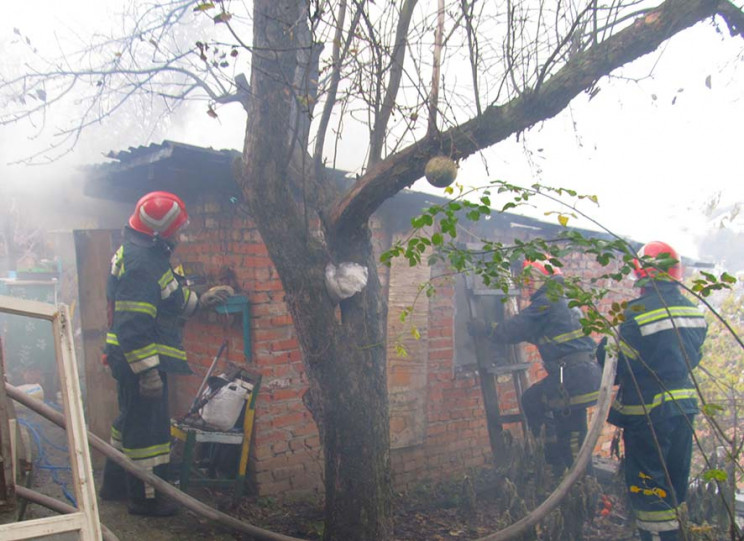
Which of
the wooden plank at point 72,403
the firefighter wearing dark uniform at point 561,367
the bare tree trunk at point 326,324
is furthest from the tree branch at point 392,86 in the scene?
the firefighter wearing dark uniform at point 561,367

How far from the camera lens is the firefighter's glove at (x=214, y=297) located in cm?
440

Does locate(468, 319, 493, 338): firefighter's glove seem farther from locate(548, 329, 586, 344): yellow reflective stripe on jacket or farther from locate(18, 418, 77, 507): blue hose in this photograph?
locate(18, 418, 77, 507): blue hose

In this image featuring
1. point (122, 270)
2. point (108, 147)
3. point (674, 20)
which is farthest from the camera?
point (108, 147)

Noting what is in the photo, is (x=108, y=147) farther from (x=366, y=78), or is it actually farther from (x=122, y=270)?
(x=366, y=78)

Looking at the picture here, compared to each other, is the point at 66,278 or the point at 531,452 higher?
the point at 66,278

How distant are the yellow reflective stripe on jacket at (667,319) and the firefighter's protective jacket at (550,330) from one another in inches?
49.2

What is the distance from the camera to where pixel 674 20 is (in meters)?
2.71

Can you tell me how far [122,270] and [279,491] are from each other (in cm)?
216

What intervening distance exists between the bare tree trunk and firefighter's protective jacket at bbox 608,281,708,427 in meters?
1.84

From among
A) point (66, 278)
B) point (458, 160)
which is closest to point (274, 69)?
point (458, 160)

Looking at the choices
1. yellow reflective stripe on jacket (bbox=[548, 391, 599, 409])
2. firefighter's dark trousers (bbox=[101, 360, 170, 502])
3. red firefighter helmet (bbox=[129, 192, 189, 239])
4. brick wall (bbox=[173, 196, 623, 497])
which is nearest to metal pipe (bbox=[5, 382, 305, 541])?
firefighter's dark trousers (bbox=[101, 360, 170, 502])

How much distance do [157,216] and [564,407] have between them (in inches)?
153

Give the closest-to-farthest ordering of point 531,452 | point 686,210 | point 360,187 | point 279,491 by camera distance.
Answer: point 360,187
point 279,491
point 531,452
point 686,210

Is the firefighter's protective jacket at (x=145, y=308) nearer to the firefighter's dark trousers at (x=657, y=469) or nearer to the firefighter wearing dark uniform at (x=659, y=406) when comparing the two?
the firefighter wearing dark uniform at (x=659, y=406)
